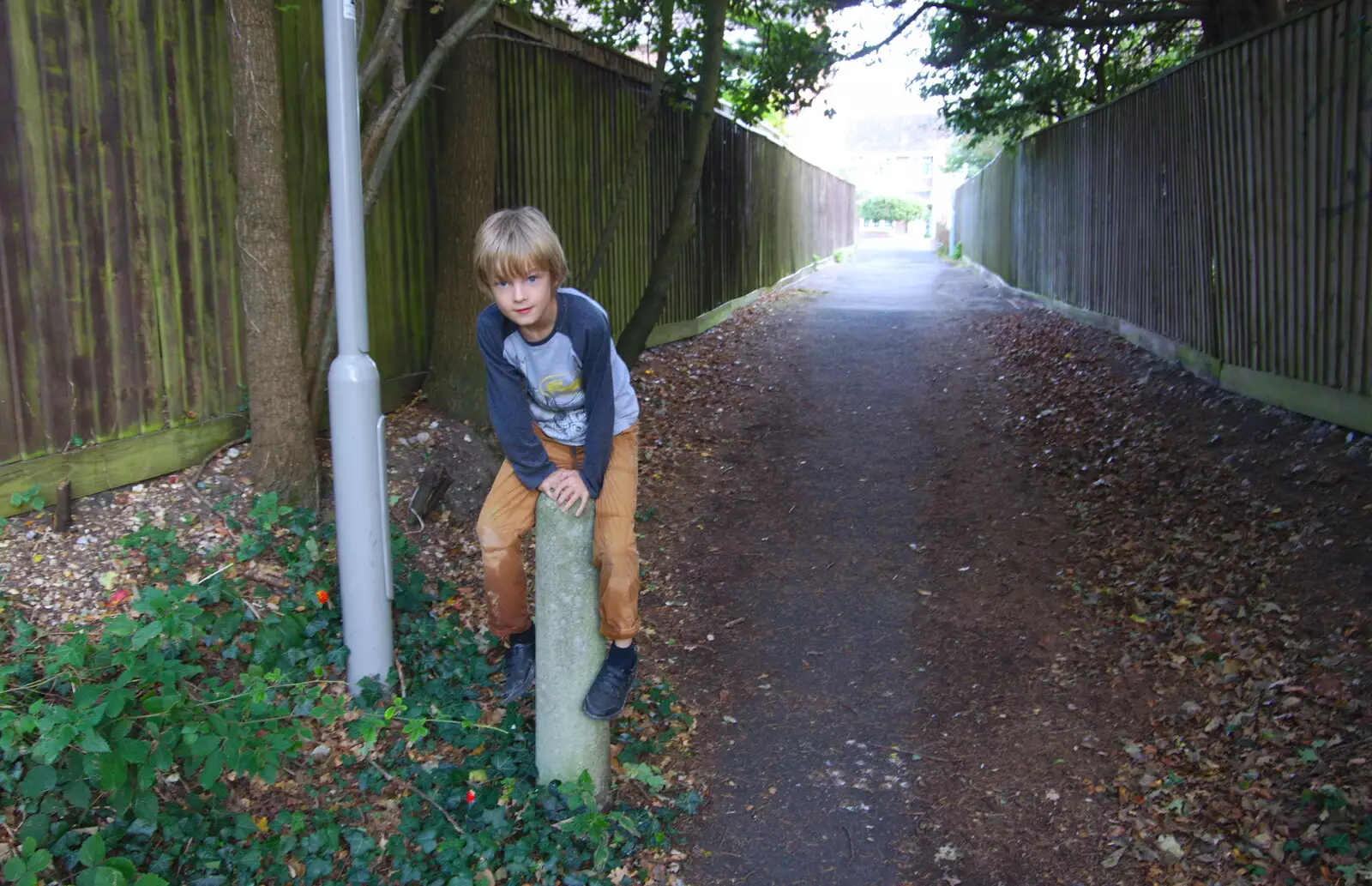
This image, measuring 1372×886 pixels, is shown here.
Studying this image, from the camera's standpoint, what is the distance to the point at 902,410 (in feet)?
30.4

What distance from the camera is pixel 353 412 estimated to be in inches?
153

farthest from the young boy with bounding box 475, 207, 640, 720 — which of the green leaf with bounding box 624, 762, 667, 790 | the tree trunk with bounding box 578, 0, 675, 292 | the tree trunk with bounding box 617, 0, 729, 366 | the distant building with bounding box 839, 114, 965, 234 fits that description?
the distant building with bounding box 839, 114, 965, 234

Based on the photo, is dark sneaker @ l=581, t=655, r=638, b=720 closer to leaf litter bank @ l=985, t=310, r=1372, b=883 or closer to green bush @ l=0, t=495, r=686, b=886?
green bush @ l=0, t=495, r=686, b=886

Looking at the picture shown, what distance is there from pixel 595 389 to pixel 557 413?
0.81ft

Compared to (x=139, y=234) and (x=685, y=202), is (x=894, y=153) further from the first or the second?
(x=139, y=234)

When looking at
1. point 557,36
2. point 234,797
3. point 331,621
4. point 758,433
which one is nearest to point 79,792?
point 234,797

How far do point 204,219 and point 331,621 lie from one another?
210 centimetres

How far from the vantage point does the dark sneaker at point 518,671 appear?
4.18 m

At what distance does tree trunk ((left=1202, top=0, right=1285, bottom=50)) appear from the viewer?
8625mm

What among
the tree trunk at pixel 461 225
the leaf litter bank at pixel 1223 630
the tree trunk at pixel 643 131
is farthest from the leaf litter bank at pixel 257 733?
the tree trunk at pixel 643 131

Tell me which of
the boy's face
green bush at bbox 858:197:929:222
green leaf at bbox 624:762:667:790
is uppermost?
green bush at bbox 858:197:929:222

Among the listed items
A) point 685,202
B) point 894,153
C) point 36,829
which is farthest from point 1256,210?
point 894,153

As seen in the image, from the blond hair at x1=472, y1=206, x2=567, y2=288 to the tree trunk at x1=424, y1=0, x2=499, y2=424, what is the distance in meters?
2.97

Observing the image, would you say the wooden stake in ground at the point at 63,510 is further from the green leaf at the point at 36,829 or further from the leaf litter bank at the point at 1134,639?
the leaf litter bank at the point at 1134,639
